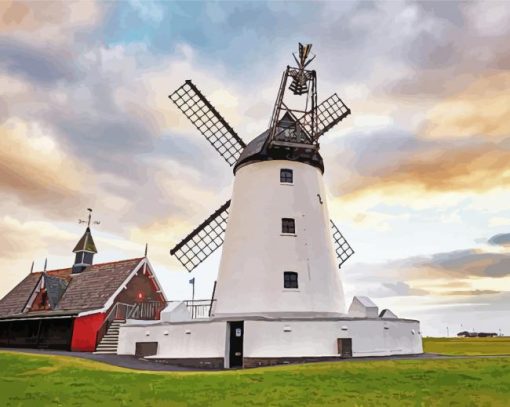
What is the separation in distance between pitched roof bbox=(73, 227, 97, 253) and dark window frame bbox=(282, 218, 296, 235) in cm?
2039

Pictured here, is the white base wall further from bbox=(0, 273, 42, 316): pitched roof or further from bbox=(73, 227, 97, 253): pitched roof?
bbox=(0, 273, 42, 316): pitched roof

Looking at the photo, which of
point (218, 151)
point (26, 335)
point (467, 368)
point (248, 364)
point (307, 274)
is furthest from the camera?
point (26, 335)

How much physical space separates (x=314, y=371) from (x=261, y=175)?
37.1 ft

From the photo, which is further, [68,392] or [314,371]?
[314,371]

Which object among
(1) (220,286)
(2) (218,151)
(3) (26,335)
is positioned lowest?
(3) (26,335)

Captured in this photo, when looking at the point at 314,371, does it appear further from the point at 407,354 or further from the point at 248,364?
the point at 407,354

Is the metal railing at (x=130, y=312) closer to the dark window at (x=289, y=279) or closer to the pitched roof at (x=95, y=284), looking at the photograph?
the pitched roof at (x=95, y=284)

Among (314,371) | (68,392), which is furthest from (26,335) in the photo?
(314,371)

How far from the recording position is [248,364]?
18359 mm

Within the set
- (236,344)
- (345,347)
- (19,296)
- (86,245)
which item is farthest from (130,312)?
(345,347)

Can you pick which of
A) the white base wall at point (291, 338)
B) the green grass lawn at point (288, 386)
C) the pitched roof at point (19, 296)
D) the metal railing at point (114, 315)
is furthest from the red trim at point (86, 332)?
the green grass lawn at point (288, 386)

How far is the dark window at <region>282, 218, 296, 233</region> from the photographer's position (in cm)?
2198

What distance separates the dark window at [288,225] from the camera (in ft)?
72.1

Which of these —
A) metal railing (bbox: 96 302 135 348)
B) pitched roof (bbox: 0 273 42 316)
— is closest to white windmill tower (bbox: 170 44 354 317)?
metal railing (bbox: 96 302 135 348)
